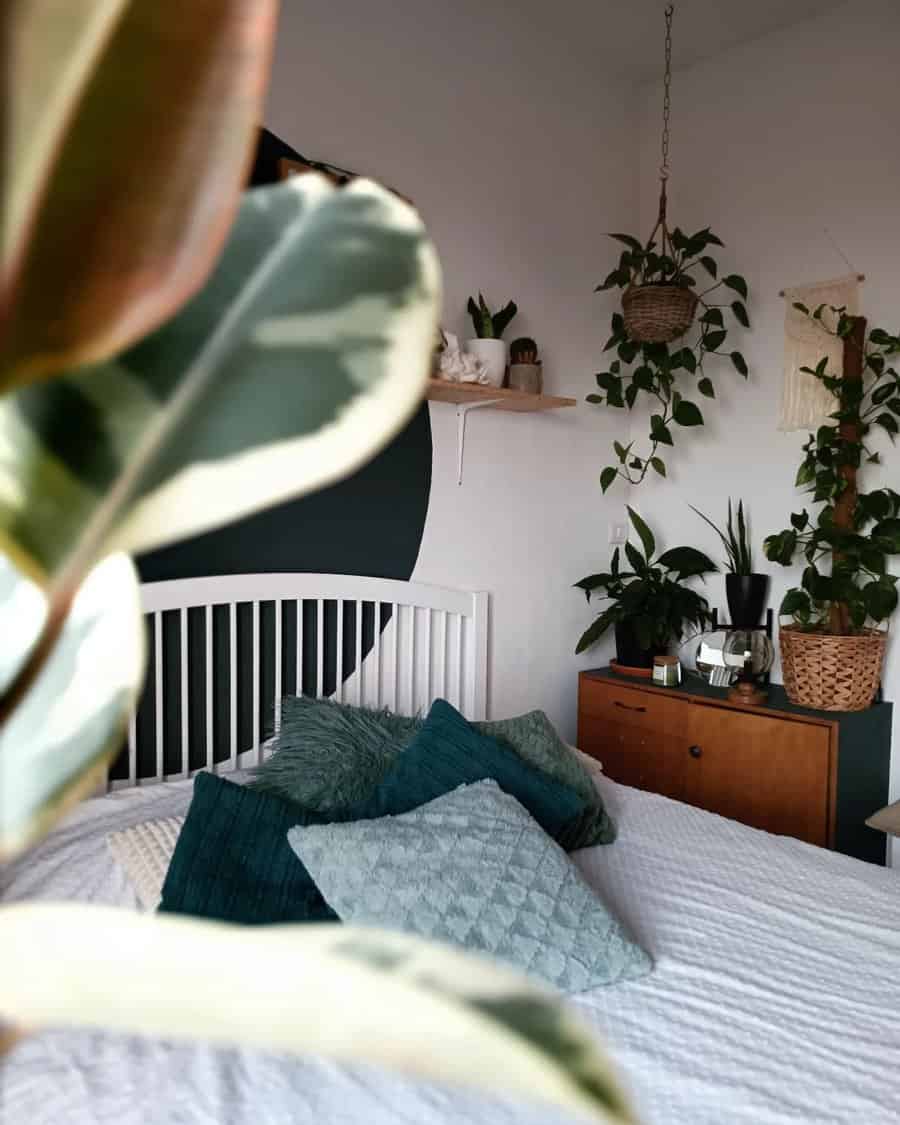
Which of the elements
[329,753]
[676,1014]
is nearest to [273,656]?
[329,753]

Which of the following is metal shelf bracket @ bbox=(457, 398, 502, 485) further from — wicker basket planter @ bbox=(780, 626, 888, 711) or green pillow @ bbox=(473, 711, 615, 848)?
wicker basket planter @ bbox=(780, 626, 888, 711)

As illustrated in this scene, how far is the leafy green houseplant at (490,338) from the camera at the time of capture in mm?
2627

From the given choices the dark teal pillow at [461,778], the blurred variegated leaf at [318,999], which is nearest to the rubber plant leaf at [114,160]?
the blurred variegated leaf at [318,999]

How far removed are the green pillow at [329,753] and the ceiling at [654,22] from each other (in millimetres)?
2284

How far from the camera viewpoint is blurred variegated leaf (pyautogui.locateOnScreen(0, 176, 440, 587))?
198mm

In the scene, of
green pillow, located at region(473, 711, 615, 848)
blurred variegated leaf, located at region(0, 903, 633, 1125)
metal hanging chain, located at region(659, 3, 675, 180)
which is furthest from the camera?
metal hanging chain, located at region(659, 3, 675, 180)

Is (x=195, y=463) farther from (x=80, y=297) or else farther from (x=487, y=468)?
(x=487, y=468)

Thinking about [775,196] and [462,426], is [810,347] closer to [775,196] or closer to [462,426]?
[775,196]

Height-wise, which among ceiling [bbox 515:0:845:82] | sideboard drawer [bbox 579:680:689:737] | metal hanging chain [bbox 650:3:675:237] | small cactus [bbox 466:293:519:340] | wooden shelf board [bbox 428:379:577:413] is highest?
ceiling [bbox 515:0:845:82]

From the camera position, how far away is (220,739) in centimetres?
226

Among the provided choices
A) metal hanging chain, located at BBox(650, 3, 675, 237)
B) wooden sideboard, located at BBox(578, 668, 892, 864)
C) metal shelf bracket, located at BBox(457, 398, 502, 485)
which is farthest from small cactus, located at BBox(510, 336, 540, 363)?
wooden sideboard, located at BBox(578, 668, 892, 864)

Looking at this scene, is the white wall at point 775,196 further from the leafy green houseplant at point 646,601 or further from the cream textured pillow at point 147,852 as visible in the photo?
the cream textured pillow at point 147,852

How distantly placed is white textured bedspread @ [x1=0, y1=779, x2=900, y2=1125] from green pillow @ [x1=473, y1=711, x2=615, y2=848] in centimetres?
7

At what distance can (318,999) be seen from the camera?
0.14 m
